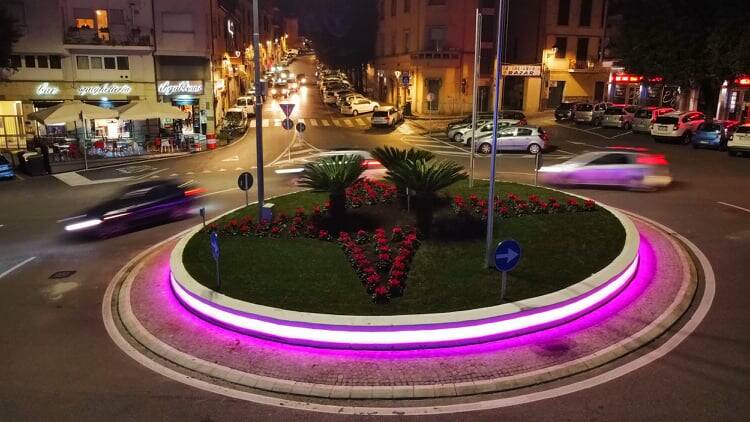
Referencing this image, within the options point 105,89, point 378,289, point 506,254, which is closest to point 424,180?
point 378,289

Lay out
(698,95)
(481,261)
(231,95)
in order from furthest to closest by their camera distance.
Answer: (231,95)
(698,95)
(481,261)

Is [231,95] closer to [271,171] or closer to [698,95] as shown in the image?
[271,171]

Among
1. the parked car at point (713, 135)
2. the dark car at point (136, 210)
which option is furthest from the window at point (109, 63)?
the parked car at point (713, 135)

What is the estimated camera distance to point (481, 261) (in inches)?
484

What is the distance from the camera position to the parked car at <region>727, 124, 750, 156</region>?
29.0 metres

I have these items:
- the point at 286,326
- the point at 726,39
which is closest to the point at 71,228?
the point at 286,326

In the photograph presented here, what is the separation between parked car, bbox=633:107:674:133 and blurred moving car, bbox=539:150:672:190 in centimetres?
1917

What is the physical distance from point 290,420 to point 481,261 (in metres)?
5.94

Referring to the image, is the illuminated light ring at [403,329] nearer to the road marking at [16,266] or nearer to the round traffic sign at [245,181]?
the round traffic sign at [245,181]

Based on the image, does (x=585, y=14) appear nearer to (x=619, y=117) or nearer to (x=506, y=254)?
(x=619, y=117)

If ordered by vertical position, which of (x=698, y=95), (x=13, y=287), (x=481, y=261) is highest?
(x=698, y=95)

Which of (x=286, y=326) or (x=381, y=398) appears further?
(x=286, y=326)

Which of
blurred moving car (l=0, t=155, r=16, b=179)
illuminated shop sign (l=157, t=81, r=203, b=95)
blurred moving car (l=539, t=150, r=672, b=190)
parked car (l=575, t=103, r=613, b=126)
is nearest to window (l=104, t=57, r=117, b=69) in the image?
illuminated shop sign (l=157, t=81, r=203, b=95)

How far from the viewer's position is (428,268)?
1198 centimetres
